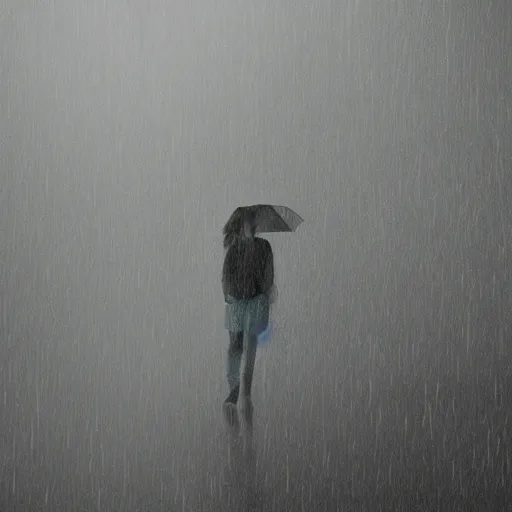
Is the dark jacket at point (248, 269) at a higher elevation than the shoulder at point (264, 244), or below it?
below

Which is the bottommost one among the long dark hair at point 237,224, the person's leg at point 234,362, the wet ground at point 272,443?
the wet ground at point 272,443

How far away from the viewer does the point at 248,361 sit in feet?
3.89

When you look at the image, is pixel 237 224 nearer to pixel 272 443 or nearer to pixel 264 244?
pixel 264 244

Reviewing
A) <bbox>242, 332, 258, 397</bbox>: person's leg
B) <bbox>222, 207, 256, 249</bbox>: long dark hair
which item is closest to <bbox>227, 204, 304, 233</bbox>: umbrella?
<bbox>222, 207, 256, 249</bbox>: long dark hair

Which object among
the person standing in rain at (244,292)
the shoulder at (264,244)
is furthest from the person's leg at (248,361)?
the shoulder at (264,244)

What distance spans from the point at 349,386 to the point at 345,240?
265 mm

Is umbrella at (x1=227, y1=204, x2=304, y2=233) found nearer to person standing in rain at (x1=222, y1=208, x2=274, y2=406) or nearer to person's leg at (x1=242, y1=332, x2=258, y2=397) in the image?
person standing in rain at (x1=222, y1=208, x2=274, y2=406)

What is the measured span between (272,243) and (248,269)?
0.21ft

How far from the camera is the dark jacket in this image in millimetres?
1191

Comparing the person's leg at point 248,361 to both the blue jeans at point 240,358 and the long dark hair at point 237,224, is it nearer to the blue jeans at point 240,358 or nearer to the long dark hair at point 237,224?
the blue jeans at point 240,358

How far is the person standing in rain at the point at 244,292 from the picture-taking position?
118cm

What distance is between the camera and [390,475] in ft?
3.76

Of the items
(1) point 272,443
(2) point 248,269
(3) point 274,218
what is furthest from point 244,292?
(1) point 272,443

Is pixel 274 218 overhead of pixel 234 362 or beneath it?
overhead
